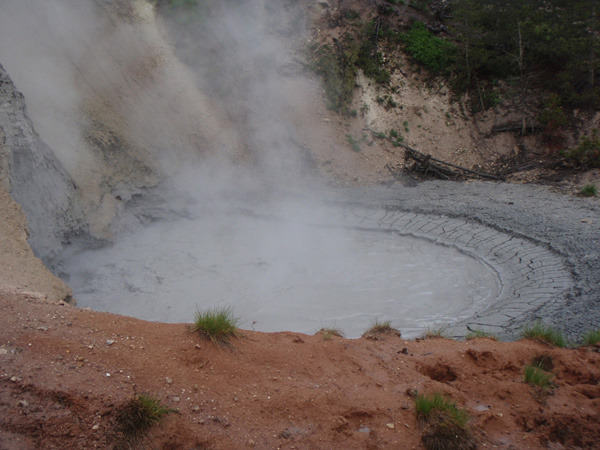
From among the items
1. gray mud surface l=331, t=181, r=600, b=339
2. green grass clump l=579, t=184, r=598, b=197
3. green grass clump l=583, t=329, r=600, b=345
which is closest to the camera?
green grass clump l=583, t=329, r=600, b=345

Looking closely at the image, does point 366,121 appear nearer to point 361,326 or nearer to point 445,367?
point 361,326

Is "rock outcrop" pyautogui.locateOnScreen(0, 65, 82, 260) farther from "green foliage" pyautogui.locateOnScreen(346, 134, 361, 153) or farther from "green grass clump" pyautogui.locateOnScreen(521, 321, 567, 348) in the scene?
"green foliage" pyautogui.locateOnScreen(346, 134, 361, 153)

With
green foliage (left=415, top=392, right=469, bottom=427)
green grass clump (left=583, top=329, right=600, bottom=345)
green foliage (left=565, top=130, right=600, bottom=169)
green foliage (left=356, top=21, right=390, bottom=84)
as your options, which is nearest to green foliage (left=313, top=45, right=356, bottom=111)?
green foliage (left=356, top=21, right=390, bottom=84)

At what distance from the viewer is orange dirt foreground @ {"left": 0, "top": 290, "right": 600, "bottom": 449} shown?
229cm

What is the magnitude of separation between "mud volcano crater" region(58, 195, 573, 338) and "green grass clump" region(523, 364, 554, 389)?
1.24 meters

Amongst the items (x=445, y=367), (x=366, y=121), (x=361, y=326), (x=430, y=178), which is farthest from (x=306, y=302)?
(x=366, y=121)

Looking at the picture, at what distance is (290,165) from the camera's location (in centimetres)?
1001

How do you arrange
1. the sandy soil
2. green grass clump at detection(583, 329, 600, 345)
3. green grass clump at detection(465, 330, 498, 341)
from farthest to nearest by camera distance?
green grass clump at detection(465, 330, 498, 341) < the sandy soil < green grass clump at detection(583, 329, 600, 345)

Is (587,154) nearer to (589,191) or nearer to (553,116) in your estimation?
(553,116)

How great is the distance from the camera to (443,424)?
2443mm

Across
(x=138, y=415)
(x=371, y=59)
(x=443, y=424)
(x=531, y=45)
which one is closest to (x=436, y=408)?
(x=443, y=424)

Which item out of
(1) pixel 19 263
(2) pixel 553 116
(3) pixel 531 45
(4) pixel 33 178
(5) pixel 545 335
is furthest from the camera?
(3) pixel 531 45

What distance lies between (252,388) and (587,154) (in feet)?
32.5

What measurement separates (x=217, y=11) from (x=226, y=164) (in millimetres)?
4539
